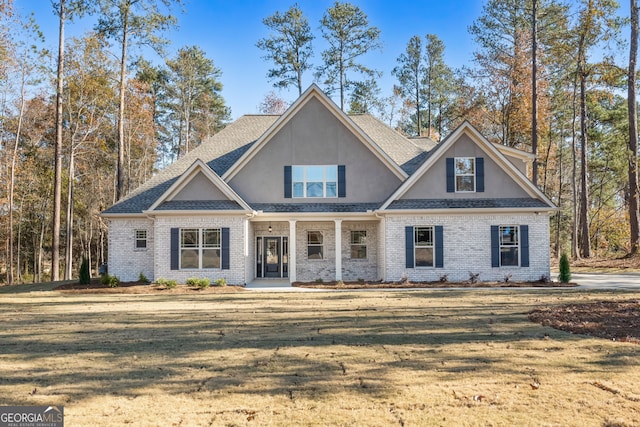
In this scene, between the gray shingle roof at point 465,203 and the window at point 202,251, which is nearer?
the gray shingle roof at point 465,203

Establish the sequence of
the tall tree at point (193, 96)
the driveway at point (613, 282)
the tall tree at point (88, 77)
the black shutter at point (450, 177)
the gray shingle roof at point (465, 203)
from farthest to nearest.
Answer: the tall tree at point (193, 96) → the tall tree at point (88, 77) → the black shutter at point (450, 177) → the gray shingle roof at point (465, 203) → the driveway at point (613, 282)

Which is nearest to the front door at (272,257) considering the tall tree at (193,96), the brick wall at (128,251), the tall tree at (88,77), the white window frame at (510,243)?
the brick wall at (128,251)

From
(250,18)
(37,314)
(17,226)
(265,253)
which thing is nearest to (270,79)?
(250,18)

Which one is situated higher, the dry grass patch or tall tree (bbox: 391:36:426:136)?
tall tree (bbox: 391:36:426:136)

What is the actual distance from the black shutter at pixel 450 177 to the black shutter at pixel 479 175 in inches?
35.9

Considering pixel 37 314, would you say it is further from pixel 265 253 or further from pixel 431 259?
pixel 431 259

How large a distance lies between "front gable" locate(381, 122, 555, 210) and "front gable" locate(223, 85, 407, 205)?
1.49 meters

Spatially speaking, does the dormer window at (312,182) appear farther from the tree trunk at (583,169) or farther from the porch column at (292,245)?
the tree trunk at (583,169)

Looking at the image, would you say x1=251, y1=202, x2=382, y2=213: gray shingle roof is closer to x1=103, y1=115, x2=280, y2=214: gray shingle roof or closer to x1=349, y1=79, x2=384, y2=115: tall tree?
x1=103, y1=115, x2=280, y2=214: gray shingle roof

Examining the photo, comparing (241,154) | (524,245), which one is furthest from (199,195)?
(524,245)

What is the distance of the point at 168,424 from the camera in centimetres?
407

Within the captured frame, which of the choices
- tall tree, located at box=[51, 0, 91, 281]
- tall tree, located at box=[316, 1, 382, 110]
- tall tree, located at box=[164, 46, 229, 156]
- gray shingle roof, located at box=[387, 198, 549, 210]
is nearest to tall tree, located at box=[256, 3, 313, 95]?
tall tree, located at box=[316, 1, 382, 110]

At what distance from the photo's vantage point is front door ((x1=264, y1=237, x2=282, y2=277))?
69.1ft

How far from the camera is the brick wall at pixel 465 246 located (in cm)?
1797
